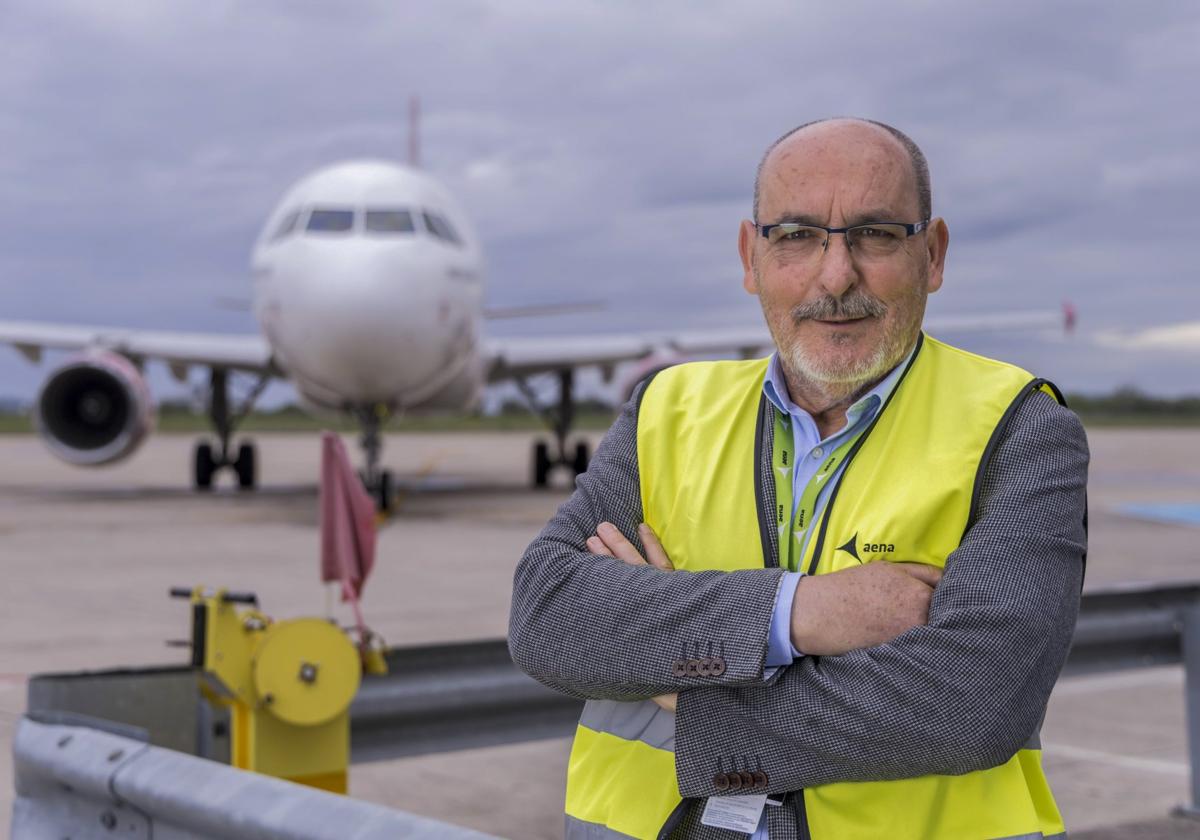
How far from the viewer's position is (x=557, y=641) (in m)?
1.71

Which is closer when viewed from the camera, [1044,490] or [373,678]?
[1044,490]

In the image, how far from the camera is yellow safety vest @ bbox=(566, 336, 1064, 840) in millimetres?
1576

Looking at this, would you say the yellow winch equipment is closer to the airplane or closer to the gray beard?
the gray beard

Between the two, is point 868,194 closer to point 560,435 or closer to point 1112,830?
point 1112,830

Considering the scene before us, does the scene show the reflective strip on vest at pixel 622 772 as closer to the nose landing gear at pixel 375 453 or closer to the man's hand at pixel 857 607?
the man's hand at pixel 857 607

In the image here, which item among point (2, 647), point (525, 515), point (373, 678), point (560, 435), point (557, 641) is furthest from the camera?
point (560, 435)

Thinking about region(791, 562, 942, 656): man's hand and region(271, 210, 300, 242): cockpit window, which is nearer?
region(791, 562, 942, 656): man's hand

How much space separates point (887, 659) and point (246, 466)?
59.5 ft

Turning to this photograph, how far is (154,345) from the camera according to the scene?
17.7m

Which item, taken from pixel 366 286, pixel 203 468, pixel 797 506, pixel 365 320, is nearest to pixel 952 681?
pixel 797 506

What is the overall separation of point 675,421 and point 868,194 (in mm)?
386

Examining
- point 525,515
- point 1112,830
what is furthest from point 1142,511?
point 1112,830

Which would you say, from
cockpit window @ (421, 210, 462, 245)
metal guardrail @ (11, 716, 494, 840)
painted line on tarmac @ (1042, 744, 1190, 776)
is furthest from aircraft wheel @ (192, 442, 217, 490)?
metal guardrail @ (11, 716, 494, 840)

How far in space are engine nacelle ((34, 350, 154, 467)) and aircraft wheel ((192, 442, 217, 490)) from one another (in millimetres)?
2972
